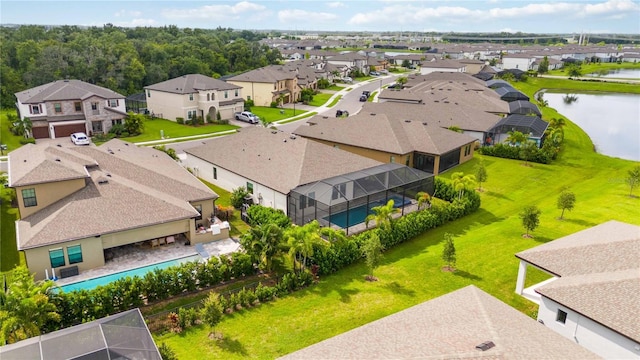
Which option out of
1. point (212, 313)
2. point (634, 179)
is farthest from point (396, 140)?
point (212, 313)

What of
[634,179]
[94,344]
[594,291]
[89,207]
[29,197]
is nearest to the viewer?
[94,344]

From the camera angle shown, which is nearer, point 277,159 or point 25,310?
point 25,310

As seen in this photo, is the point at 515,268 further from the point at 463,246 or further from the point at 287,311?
the point at 287,311

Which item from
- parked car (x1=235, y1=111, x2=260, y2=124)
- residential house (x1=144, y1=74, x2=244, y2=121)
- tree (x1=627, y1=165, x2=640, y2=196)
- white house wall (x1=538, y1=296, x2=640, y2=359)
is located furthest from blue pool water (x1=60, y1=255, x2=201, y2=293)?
residential house (x1=144, y1=74, x2=244, y2=121)

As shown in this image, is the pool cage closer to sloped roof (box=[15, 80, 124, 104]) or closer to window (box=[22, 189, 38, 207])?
window (box=[22, 189, 38, 207])

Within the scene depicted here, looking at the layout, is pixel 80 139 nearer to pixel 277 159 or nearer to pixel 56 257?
pixel 277 159

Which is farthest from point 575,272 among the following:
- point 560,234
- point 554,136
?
point 554,136

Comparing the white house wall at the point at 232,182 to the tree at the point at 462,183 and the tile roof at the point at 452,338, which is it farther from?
the tile roof at the point at 452,338
